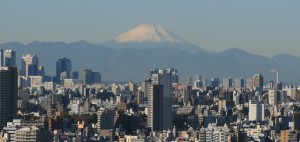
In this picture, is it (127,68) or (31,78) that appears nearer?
(31,78)

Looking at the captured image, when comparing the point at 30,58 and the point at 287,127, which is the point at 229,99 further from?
the point at 30,58

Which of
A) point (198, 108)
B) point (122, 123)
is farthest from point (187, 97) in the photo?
point (122, 123)

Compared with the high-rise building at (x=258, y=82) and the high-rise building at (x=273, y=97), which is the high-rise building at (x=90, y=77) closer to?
the high-rise building at (x=258, y=82)

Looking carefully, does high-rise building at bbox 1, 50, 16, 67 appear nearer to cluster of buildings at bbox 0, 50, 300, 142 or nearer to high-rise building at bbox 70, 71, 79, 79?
cluster of buildings at bbox 0, 50, 300, 142

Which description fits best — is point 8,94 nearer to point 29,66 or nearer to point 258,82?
point 258,82

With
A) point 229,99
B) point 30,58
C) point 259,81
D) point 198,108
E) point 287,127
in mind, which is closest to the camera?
point 287,127

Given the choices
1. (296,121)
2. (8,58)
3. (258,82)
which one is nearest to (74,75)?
(8,58)

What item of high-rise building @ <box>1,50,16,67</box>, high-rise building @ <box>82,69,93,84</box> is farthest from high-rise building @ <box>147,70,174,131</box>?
high-rise building @ <box>82,69,93,84</box>

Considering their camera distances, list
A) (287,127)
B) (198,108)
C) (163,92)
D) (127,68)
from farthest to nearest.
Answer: (127,68)
(198,108)
(163,92)
(287,127)
